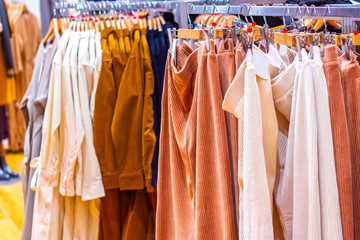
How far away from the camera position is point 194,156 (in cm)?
114

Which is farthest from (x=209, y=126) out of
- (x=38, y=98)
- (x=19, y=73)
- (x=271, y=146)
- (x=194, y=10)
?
(x=19, y=73)

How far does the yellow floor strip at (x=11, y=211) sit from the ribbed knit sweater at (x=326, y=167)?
2.24 m

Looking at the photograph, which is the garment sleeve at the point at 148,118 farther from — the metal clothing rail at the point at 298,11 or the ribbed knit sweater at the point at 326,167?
the ribbed knit sweater at the point at 326,167

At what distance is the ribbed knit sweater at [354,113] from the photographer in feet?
2.91

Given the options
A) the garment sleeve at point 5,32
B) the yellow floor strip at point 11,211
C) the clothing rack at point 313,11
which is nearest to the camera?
the clothing rack at point 313,11

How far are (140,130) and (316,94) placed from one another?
0.88 m

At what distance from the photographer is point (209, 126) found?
3.52ft

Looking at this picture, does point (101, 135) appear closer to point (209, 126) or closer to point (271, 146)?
point (209, 126)

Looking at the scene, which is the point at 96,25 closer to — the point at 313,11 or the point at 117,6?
the point at 117,6

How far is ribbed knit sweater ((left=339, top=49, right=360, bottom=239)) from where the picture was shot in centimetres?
89

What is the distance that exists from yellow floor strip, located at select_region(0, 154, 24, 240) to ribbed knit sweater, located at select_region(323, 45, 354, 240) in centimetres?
226

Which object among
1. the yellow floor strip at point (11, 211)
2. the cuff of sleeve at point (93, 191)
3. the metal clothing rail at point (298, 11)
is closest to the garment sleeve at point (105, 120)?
the cuff of sleeve at point (93, 191)

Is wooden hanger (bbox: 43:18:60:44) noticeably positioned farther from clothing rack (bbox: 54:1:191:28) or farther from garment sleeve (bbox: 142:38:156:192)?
garment sleeve (bbox: 142:38:156:192)

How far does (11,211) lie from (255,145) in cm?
257
